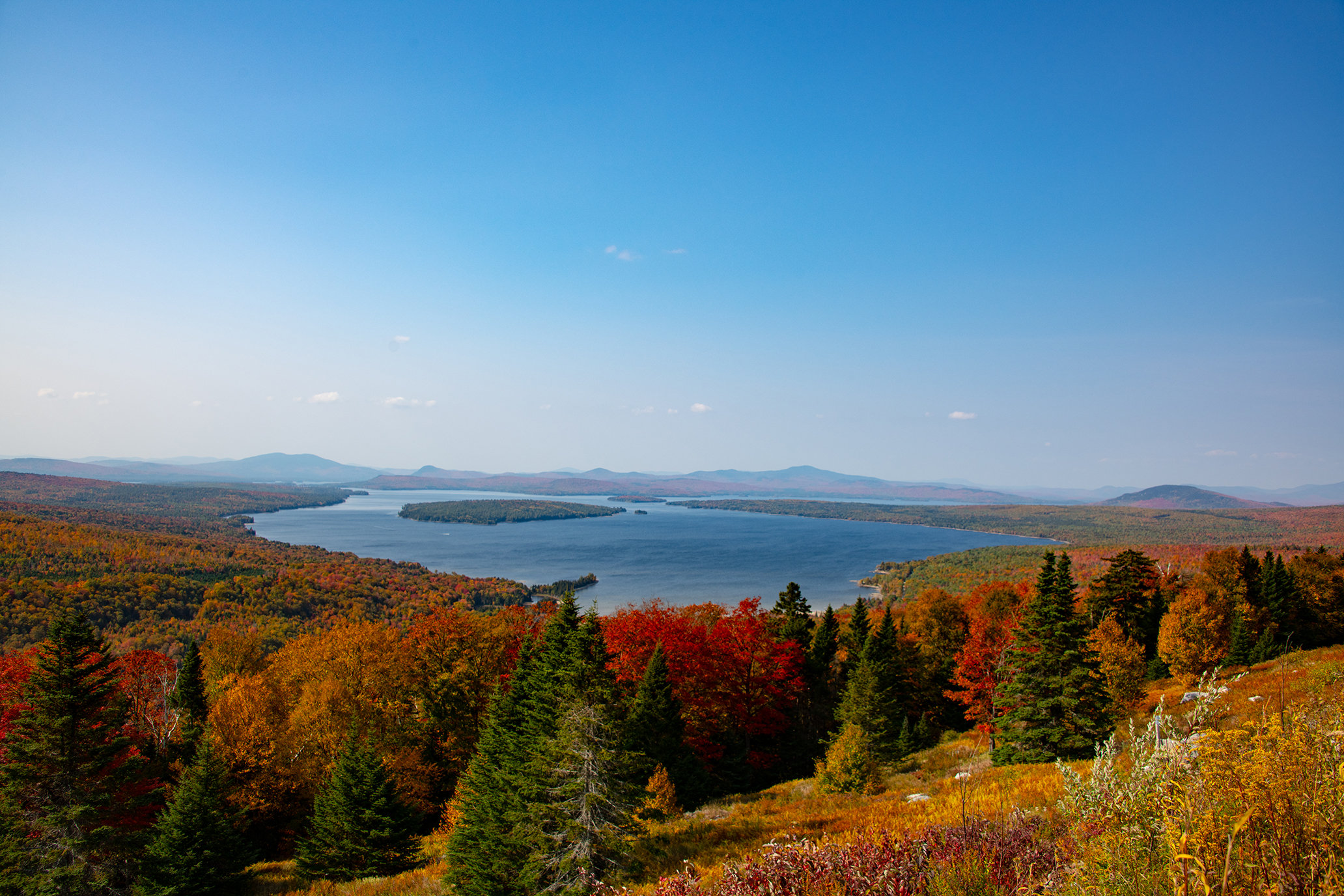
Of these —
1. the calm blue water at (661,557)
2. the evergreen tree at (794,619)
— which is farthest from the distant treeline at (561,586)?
the evergreen tree at (794,619)

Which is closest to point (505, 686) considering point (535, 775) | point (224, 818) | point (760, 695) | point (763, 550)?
point (224, 818)

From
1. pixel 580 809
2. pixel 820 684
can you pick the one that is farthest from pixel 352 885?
pixel 820 684

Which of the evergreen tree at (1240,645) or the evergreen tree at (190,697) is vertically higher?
the evergreen tree at (1240,645)

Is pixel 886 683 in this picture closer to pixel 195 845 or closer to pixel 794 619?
pixel 794 619

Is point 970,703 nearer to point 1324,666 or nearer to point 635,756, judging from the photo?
point 1324,666

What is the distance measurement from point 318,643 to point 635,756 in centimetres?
2910

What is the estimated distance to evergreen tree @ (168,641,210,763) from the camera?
31469 millimetres

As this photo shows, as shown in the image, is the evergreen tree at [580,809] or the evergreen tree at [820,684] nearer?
the evergreen tree at [580,809]

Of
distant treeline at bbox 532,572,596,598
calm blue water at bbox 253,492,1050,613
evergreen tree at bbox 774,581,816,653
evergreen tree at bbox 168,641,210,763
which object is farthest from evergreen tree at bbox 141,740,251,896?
distant treeline at bbox 532,572,596,598

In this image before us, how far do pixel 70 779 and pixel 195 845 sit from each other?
15.3 ft

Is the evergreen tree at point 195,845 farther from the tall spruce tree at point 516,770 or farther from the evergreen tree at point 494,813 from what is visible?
the tall spruce tree at point 516,770

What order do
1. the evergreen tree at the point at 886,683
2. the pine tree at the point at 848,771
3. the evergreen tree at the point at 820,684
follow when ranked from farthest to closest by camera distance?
the evergreen tree at the point at 820,684 → the evergreen tree at the point at 886,683 → the pine tree at the point at 848,771

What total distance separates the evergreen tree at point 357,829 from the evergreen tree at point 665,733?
9307 mm

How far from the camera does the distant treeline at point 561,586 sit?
99.4 m
